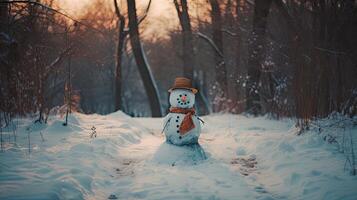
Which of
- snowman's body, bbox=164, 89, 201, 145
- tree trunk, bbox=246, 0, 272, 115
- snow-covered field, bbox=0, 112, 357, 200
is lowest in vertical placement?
snow-covered field, bbox=0, 112, 357, 200

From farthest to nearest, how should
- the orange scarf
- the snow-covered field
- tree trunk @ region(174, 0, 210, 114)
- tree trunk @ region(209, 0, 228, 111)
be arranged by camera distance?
1. tree trunk @ region(174, 0, 210, 114)
2. tree trunk @ region(209, 0, 228, 111)
3. the orange scarf
4. the snow-covered field

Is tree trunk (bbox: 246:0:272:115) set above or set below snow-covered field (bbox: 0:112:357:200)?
above

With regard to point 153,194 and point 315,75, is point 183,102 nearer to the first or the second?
point 153,194

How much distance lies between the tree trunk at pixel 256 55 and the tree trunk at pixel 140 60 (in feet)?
16.1

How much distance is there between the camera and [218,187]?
489 centimetres

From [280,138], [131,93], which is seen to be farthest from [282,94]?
[131,93]

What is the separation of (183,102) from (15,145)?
10.1 ft

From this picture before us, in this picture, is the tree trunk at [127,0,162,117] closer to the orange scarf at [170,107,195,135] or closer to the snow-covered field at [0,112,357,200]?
the snow-covered field at [0,112,357,200]

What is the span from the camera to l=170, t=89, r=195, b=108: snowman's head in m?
6.62

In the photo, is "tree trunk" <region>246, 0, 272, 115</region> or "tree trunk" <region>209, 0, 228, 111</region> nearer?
"tree trunk" <region>246, 0, 272, 115</region>

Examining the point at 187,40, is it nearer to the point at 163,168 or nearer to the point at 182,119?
the point at 182,119

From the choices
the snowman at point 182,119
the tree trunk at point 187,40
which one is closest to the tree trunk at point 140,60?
the tree trunk at point 187,40

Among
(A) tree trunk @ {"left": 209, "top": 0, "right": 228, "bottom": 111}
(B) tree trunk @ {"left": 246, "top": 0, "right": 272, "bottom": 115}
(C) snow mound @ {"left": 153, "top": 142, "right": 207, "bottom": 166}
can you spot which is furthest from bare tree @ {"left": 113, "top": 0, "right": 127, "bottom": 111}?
(C) snow mound @ {"left": 153, "top": 142, "right": 207, "bottom": 166}

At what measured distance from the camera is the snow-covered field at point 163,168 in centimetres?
449
